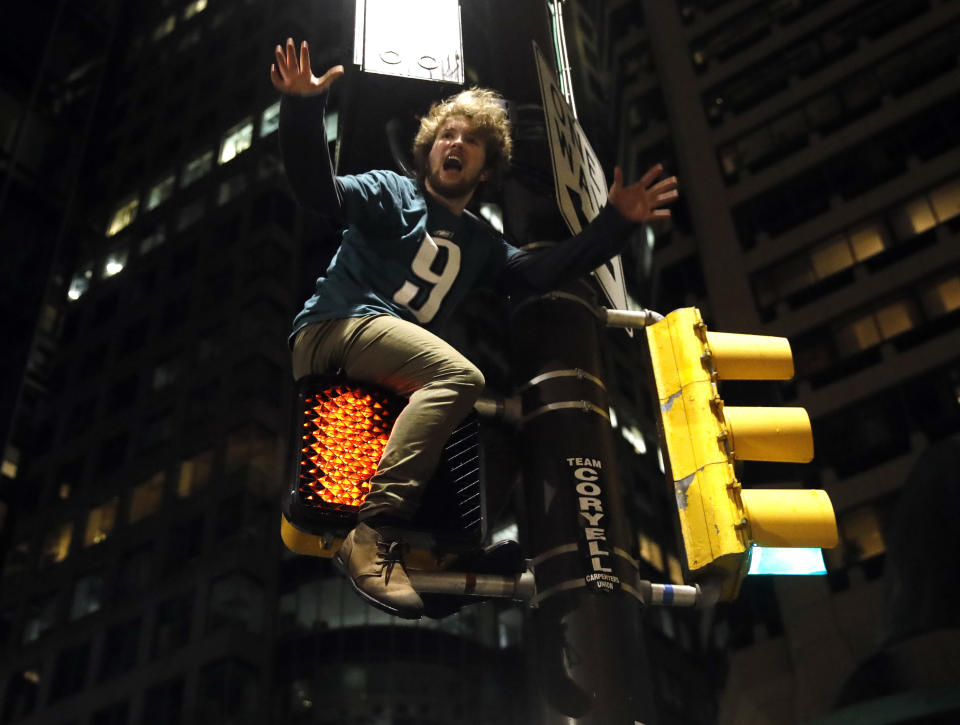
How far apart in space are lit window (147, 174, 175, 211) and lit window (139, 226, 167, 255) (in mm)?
2741

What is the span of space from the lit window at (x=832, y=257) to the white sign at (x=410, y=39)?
119ft

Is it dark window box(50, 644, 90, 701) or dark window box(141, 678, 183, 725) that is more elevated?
dark window box(50, 644, 90, 701)

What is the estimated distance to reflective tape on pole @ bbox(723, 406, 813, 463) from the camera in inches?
179

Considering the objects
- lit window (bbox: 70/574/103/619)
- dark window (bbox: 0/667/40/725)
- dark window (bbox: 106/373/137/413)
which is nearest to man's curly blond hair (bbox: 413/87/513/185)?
lit window (bbox: 70/574/103/619)

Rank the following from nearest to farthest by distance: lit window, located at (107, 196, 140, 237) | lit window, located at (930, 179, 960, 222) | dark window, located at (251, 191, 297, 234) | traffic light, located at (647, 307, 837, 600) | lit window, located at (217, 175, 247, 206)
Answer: traffic light, located at (647, 307, 837, 600) → lit window, located at (930, 179, 960, 222) → dark window, located at (251, 191, 297, 234) → lit window, located at (217, 175, 247, 206) → lit window, located at (107, 196, 140, 237)

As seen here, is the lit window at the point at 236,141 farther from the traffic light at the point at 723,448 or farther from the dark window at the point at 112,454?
the traffic light at the point at 723,448

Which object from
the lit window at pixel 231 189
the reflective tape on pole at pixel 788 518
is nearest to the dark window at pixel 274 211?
the lit window at pixel 231 189

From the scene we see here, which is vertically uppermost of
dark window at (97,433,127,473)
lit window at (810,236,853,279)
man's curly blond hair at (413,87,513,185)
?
dark window at (97,433,127,473)

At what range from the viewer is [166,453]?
59062 millimetres

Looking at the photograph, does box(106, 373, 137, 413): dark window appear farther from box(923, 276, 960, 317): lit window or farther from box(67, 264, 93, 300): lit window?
box(923, 276, 960, 317): lit window

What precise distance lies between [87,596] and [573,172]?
190 ft

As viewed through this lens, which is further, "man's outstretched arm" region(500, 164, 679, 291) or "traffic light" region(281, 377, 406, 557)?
"man's outstretched arm" region(500, 164, 679, 291)

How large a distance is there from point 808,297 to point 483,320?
22.1m

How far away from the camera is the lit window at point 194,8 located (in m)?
84.1
